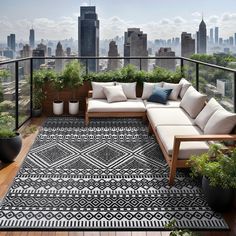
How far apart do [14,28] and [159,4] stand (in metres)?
3.66

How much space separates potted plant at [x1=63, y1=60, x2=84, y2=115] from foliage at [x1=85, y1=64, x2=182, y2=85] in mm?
256

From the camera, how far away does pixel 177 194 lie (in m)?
3.10

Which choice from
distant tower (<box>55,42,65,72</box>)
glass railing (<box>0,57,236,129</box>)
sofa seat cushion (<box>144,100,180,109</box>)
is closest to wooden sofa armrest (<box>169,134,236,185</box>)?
glass railing (<box>0,57,236,129</box>)

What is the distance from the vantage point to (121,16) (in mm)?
8484

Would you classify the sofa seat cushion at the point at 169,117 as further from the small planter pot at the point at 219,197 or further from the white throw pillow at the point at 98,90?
the small planter pot at the point at 219,197

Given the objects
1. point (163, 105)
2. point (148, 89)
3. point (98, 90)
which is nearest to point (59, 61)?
point (98, 90)

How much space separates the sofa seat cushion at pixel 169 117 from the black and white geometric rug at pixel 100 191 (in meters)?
0.38

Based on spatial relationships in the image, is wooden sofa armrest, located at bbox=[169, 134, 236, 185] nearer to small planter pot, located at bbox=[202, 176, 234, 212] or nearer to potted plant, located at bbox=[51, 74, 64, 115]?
small planter pot, located at bbox=[202, 176, 234, 212]

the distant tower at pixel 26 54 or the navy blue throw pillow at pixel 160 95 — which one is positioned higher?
the distant tower at pixel 26 54

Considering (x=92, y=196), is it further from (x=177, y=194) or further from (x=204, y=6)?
(x=204, y=6)

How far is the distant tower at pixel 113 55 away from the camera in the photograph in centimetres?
692

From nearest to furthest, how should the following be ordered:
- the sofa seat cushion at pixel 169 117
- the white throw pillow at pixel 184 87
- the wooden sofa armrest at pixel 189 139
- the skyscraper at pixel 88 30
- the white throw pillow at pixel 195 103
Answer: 1. the wooden sofa armrest at pixel 189 139
2. the sofa seat cushion at pixel 169 117
3. the white throw pillow at pixel 195 103
4. the white throw pillow at pixel 184 87
5. the skyscraper at pixel 88 30

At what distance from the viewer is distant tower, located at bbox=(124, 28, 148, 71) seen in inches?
276

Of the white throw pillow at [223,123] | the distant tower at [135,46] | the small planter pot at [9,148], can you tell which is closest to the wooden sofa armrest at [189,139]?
the white throw pillow at [223,123]
